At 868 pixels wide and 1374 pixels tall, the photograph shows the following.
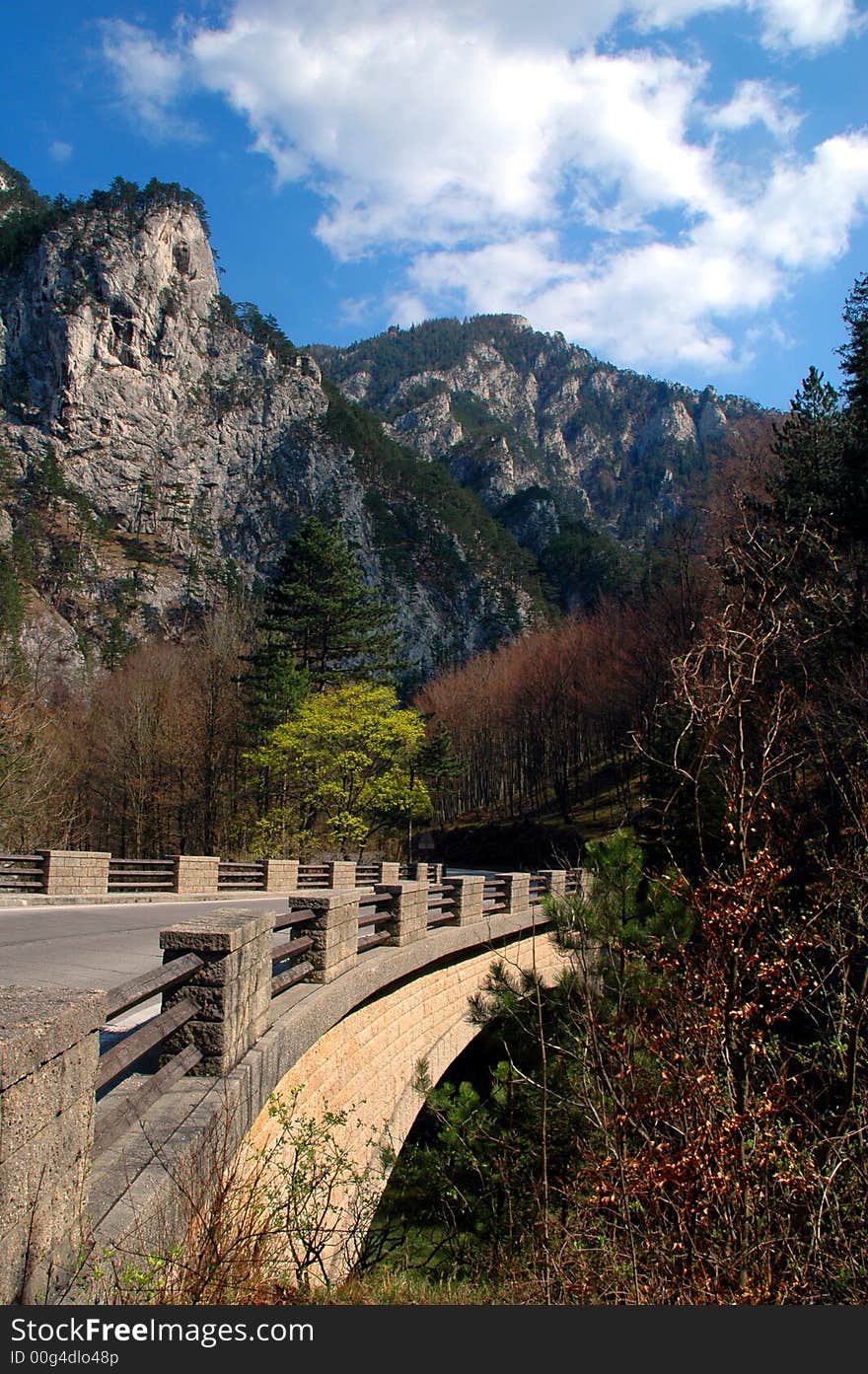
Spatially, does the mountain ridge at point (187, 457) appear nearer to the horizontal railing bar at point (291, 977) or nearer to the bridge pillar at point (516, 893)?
the bridge pillar at point (516, 893)

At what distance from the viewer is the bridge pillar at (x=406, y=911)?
37.8ft

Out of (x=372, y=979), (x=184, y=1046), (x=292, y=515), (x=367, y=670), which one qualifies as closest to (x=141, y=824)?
(x=367, y=670)

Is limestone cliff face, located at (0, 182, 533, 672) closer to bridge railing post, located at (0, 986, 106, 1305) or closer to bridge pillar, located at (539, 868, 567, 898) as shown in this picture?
bridge pillar, located at (539, 868, 567, 898)

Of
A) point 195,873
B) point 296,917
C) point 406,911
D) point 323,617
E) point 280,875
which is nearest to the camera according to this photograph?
point 296,917

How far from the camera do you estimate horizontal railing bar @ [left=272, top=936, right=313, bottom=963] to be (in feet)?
25.3

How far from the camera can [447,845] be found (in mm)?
53594

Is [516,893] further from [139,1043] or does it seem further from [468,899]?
[139,1043]

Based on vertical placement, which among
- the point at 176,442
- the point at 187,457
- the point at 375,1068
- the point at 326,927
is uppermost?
the point at 176,442

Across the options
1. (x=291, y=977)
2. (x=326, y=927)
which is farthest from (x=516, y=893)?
(x=291, y=977)

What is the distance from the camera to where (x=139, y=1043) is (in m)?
3.88

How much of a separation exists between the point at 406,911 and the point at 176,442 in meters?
116

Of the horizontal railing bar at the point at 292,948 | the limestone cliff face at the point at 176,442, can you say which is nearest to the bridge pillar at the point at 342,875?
the horizontal railing bar at the point at 292,948

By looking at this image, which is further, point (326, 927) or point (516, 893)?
point (516, 893)

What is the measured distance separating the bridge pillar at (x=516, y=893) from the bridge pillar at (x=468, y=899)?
1.85m
